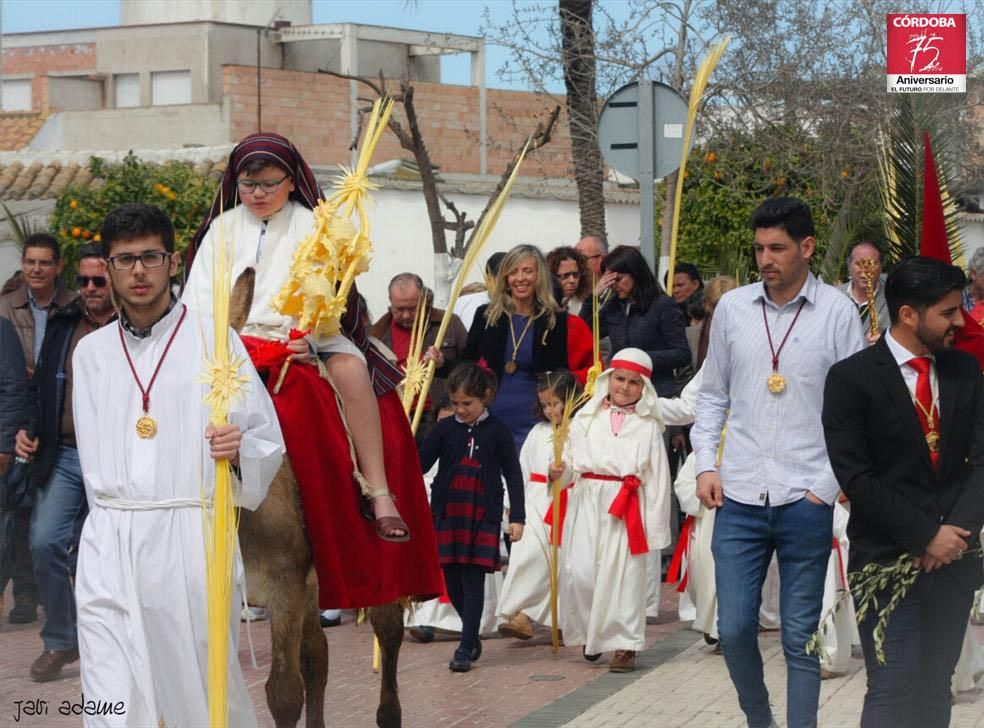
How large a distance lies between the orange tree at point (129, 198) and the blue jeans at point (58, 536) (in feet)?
25.9

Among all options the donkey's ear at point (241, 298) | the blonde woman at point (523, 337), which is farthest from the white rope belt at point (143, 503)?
the blonde woman at point (523, 337)

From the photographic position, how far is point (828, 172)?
19172mm

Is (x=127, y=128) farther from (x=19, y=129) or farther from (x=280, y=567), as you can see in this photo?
(x=280, y=567)

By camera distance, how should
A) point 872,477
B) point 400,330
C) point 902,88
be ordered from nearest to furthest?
point 872,477 < point 902,88 < point 400,330

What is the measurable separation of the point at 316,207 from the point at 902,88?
10.3 feet

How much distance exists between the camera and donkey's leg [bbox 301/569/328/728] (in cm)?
716

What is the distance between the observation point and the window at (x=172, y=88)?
139 feet

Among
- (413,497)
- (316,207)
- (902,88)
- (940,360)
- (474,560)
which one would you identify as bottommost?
(474,560)

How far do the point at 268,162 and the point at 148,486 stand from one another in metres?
1.95

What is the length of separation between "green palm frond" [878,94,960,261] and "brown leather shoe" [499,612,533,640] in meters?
3.63

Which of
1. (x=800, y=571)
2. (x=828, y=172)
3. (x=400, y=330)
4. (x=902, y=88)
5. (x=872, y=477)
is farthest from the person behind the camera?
(x=828, y=172)

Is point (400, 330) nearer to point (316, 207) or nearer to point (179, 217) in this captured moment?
point (316, 207)

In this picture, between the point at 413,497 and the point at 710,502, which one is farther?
the point at 413,497

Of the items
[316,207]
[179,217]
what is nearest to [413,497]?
[316,207]
